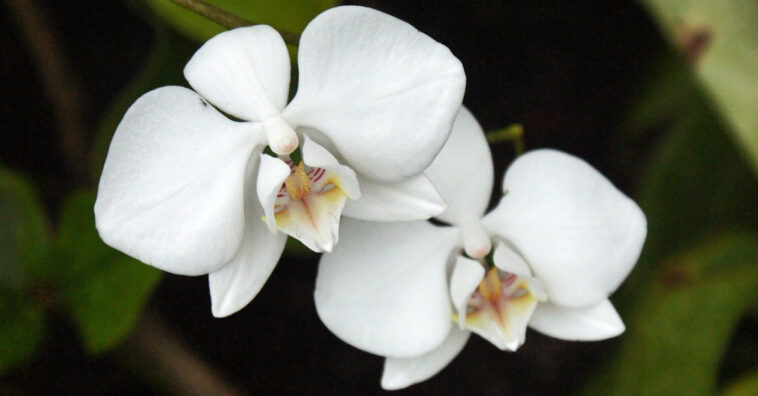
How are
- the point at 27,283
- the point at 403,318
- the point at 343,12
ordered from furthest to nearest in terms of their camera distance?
the point at 27,283, the point at 403,318, the point at 343,12

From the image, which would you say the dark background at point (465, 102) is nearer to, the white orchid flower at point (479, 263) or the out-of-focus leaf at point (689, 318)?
the out-of-focus leaf at point (689, 318)

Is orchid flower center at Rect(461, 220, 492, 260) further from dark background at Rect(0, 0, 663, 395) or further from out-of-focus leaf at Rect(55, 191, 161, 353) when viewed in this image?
dark background at Rect(0, 0, 663, 395)

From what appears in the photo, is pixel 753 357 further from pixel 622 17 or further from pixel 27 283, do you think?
pixel 27 283

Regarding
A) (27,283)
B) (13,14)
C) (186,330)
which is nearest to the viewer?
(27,283)

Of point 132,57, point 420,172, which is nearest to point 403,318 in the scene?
point 420,172

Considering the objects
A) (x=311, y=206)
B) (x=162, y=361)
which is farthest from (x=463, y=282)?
(x=162, y=361)

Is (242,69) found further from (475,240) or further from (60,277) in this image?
(60,277)

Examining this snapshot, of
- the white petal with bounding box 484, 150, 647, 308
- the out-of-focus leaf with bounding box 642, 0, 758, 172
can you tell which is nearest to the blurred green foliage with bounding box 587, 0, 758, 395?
the out-of-focus leaf with bounding box 642, 0, 758, 172

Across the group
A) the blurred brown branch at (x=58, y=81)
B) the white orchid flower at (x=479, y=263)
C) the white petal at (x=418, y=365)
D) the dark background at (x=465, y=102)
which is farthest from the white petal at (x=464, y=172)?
the blurred brown branch at (x=58, y=81)

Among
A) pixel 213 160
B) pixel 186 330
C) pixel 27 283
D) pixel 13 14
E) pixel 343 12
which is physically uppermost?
pixel 343 12
